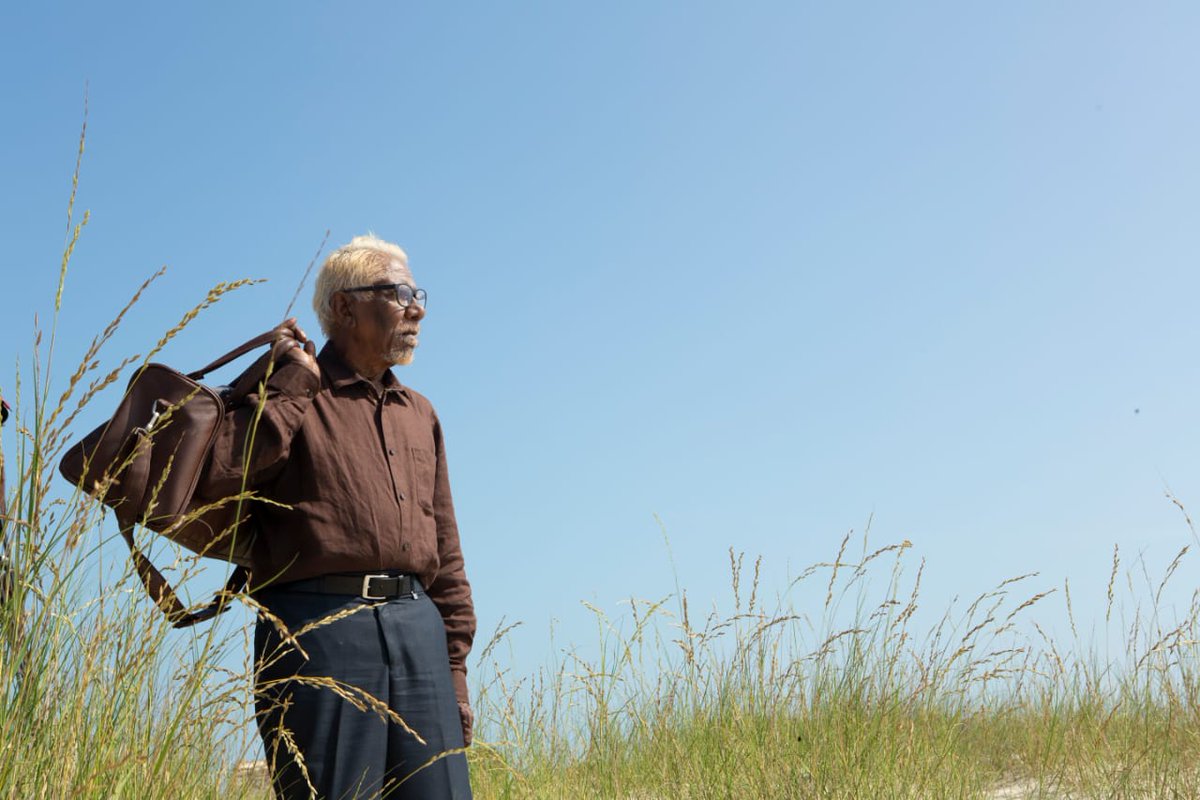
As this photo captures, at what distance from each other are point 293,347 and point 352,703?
1.10 meters

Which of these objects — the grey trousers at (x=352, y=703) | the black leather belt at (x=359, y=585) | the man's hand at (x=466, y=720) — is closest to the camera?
the grey trousers at (x=352, y=703)

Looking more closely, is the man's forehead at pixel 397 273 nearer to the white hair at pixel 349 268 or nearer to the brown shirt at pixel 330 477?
the white hair at pixel 349 268

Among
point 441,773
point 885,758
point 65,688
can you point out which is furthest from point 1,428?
point 885,758

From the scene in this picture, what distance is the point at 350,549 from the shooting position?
10.5ft

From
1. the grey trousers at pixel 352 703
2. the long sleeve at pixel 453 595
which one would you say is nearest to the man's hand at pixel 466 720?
the long sleeve at pixel 453 595

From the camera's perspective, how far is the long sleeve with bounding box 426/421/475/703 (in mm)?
3738

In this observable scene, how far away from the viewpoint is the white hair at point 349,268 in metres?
3.58

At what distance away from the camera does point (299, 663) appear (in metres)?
3.18

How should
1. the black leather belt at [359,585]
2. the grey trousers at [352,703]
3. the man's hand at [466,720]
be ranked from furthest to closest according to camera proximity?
the man's hand at [466,720] < the black leather belt at [359,585] < the grey trousers at [352,703]

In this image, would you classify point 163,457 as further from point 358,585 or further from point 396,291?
point 396,291

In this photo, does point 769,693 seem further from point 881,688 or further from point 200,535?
point 200,535

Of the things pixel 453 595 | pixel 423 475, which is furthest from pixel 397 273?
pixel 453 595

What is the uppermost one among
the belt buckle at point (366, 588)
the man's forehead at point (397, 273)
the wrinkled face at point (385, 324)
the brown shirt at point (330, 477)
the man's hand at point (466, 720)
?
the man's forehead at point (397, 273)

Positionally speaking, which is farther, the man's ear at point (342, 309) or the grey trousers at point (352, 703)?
the man's ear at point (342, 309)
